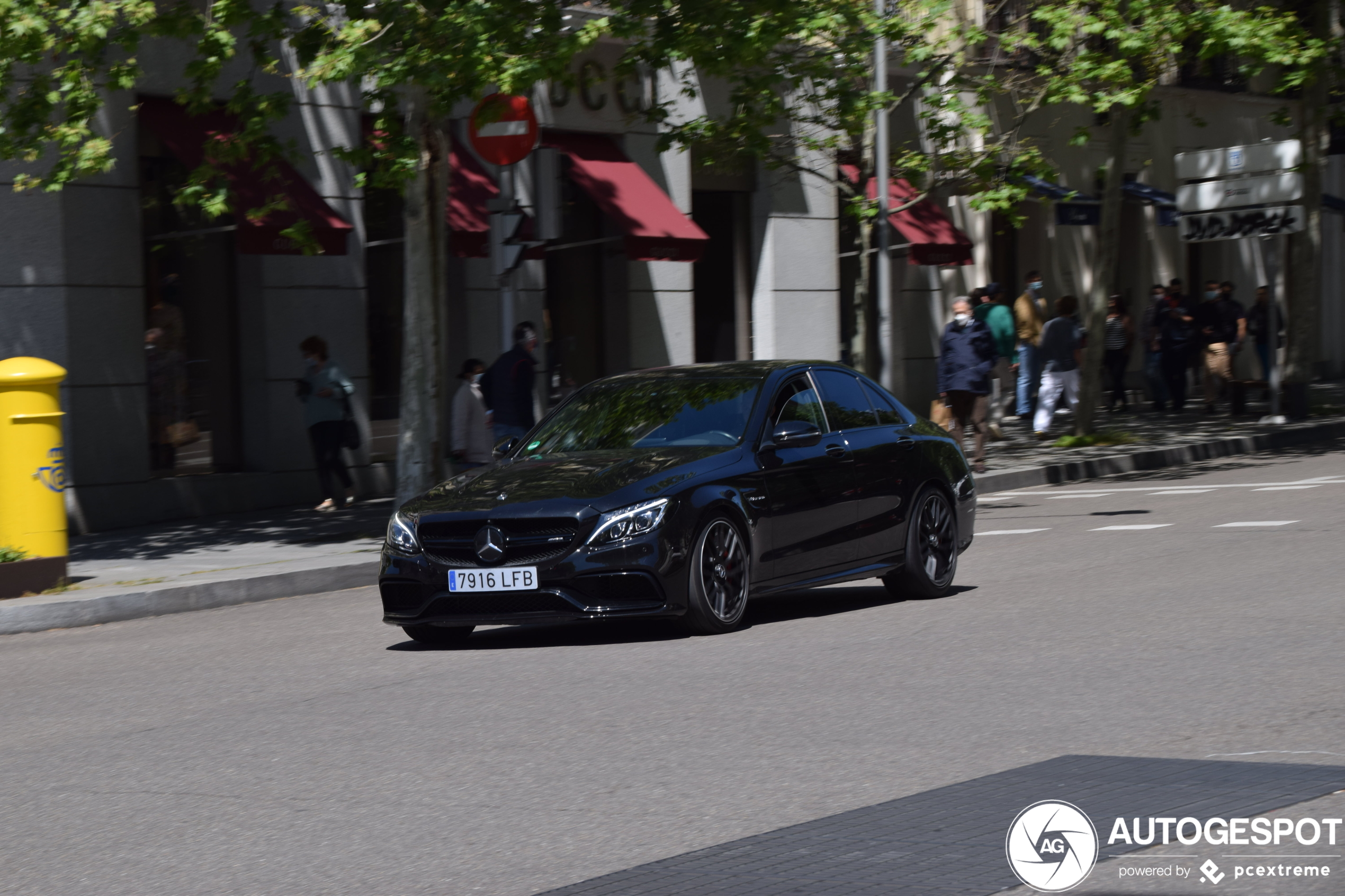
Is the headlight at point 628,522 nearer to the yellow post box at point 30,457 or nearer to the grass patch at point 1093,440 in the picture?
the yellow post box at point 30,457

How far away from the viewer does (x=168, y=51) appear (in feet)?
60.0

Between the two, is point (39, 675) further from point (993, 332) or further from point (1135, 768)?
point (993, 332)

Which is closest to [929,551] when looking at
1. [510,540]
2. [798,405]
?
[798,405]

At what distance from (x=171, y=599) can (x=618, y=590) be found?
457 centimetres

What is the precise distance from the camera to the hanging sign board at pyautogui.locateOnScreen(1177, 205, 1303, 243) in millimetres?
25531

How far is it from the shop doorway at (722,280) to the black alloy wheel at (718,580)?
16.0 meters

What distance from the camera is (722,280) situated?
2616 centimetres

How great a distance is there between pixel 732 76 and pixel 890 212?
3.21m

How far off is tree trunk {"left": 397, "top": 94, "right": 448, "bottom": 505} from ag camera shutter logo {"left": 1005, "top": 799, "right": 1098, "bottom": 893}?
11117 mm

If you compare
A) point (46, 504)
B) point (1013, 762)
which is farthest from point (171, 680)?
point (1013, 762)

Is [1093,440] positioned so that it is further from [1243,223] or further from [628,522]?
[628,522]

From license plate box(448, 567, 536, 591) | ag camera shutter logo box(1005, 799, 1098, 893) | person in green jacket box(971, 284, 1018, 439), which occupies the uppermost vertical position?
person in green jacket box(971, 284, 1018, 439)

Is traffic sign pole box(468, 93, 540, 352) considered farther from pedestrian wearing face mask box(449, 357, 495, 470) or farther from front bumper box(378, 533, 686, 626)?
front bumper box(378, 533, 686, 626)
